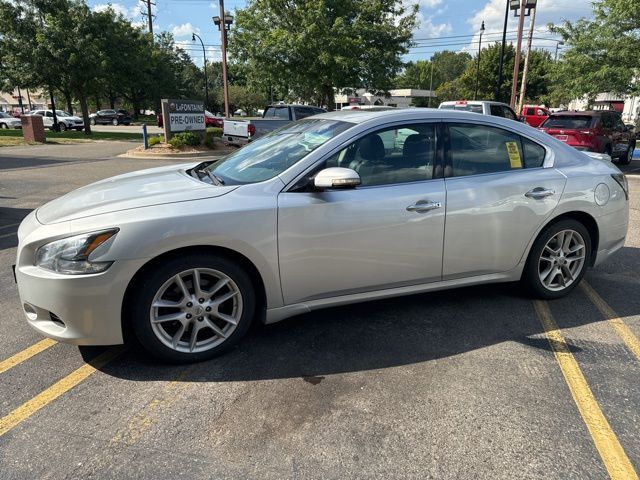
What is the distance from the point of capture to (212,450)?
2410mm

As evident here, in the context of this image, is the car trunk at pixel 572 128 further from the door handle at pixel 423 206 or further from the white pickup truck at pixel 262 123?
the door handle at pixel 423 206

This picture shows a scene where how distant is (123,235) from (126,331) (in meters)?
0.66

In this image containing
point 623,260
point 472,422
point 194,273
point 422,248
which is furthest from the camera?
point 623,260

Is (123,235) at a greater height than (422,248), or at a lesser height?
greater

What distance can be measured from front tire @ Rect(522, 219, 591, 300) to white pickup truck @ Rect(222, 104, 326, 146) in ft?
43.3

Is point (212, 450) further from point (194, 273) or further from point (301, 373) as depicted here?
point (194, 273)

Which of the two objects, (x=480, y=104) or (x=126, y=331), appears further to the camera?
(x=480, y=104)

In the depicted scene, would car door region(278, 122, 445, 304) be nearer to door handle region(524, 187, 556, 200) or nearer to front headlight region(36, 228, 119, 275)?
door handle region(524, 187, 556, 200)

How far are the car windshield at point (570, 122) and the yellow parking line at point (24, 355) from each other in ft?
45.7

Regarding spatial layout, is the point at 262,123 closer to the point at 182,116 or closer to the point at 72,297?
the point at 182,116

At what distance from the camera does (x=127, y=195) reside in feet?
10.7

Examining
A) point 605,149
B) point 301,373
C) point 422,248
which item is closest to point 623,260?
point 422,248

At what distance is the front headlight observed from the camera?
9.08ft

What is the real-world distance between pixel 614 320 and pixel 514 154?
159 cm
